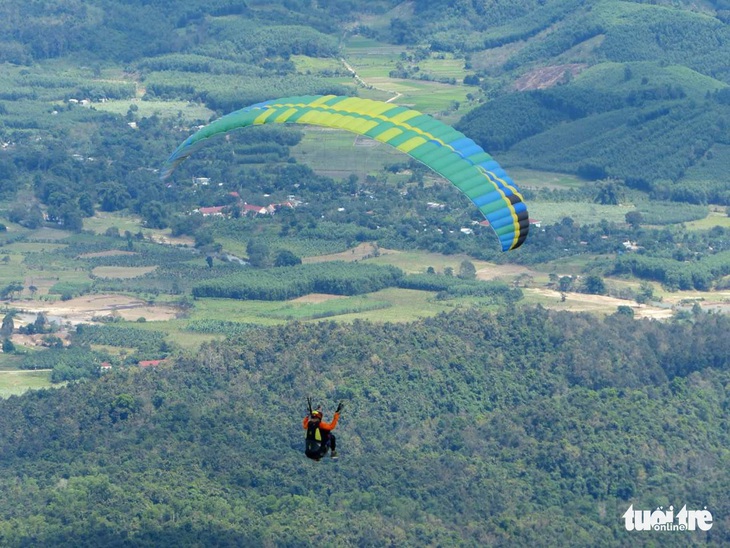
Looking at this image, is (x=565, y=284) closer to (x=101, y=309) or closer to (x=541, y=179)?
(x=101, y=309)

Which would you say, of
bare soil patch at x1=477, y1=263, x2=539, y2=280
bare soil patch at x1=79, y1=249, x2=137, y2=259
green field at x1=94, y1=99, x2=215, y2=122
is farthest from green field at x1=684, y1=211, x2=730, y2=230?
green field at x1=94, y1=99, x2=215, y2=122

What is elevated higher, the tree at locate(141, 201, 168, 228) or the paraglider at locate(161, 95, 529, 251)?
the tree at locate(141, 201, 168, 228)

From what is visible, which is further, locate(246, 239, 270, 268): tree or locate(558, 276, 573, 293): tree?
locate(246, 239, 270, 268): tree

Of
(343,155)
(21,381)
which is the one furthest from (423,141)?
(343,155)

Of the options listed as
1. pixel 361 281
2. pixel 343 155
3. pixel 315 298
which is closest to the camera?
pixel 315 298

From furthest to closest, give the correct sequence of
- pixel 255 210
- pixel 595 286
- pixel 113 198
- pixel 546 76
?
pixel 546 76
pixel 113 198
pixel 255 210
pixel 595 286

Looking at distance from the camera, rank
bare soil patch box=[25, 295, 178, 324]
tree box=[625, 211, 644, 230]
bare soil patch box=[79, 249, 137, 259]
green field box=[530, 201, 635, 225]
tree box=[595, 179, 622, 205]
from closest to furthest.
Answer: bare soil patch box=[25, 295, 178, 324] → bare soil patch box=[79, 249, 137, 259] → tree box=[625, 211, 644, 230] → green field box=[530, 201, 635, 225] → tree box=[595, 179, 622, 205]

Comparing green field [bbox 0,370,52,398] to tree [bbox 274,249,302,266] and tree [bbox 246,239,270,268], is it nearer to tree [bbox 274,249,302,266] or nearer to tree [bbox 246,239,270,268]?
tree [bbox 246,239,270,268]
